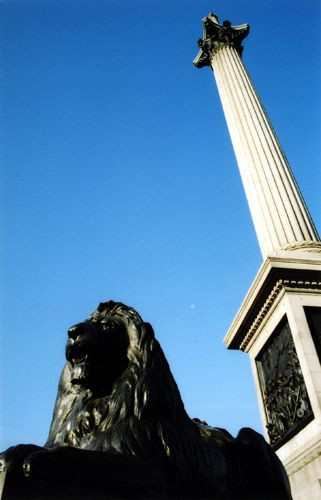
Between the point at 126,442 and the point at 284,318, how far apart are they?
5.79 meters

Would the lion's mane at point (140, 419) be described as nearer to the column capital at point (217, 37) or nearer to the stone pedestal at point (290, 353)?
the stone pedestal at point (290, 353)

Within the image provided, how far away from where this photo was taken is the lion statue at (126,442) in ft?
5.61

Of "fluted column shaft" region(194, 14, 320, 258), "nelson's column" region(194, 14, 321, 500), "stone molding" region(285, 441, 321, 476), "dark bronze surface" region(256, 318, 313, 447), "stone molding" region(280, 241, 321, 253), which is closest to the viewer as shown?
"stone molding" region(285, 441, 321, 476)

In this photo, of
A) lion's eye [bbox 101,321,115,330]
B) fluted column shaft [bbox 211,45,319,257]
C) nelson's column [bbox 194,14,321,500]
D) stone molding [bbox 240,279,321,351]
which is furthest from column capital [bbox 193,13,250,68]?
lion's eye [bbox 101,321,115,330]

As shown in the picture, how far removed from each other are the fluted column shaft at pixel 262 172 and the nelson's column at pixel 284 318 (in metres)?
0.03

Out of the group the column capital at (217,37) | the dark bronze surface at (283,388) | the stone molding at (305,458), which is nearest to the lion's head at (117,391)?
the stone molding at (305,458)

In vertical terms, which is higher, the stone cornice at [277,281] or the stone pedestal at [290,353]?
the stone cornice at [277,281]

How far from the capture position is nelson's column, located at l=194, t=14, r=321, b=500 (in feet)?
20.6

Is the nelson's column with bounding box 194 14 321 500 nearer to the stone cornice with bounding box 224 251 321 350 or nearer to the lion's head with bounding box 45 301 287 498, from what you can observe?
the stone cornice with bounding box 224 251 321 350

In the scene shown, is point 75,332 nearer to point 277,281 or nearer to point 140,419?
point 140,419

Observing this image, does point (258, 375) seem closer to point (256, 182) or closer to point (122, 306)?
point (256, 182)

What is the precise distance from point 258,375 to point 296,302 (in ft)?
5.73

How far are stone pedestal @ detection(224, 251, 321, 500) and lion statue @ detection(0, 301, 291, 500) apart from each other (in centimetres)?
424

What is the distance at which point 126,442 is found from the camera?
6.47 ft
